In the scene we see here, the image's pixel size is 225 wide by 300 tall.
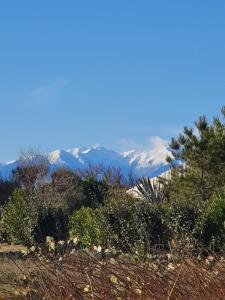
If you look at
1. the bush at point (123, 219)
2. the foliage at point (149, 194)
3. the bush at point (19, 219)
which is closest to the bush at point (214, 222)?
the bush at point (123, 219)

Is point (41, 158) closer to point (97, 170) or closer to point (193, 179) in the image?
point (97, 170)

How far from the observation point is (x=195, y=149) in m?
27.6

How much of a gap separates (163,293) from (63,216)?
17.3 m

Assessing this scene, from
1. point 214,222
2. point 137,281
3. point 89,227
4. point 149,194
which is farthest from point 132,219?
point 137,281

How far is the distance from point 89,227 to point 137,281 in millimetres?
13226

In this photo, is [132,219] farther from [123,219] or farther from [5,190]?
[5,190]

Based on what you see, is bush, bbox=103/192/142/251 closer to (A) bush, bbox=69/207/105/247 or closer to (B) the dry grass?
(A) bush, bbox=69/207/105/247

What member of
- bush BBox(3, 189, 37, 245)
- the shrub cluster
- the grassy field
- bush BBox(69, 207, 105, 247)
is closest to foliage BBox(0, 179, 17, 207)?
the shrub cluster

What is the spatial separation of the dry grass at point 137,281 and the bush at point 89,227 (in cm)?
1059

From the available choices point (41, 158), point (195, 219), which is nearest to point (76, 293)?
point (195, 219)

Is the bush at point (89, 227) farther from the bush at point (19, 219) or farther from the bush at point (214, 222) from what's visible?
the bush at point (214, 222)

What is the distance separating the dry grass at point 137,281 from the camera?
16.0 feet

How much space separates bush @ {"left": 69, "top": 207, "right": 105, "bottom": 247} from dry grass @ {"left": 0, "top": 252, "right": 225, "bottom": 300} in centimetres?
1059

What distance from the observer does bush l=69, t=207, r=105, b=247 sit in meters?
17.3
